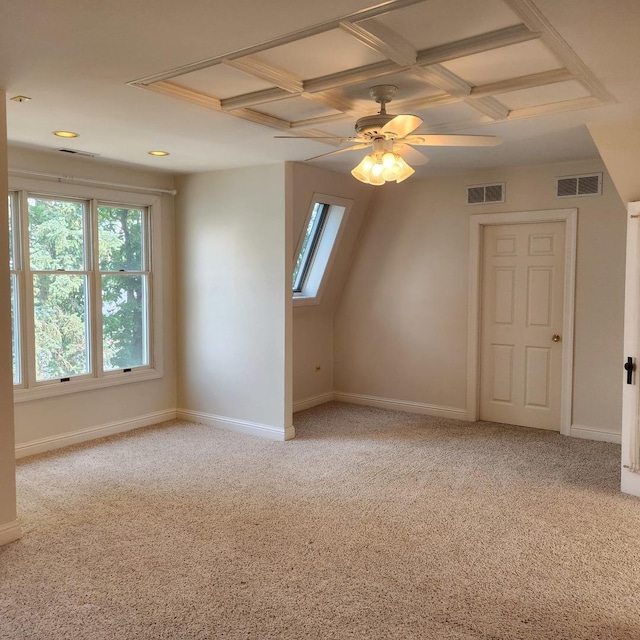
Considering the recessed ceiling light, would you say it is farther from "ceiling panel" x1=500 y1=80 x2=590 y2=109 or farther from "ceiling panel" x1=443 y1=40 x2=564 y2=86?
"ceiling panel" x1=500 y1=80 x2=590 y2=109

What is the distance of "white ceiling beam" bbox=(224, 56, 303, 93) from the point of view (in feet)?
8.55

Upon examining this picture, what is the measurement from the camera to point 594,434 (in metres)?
4.98

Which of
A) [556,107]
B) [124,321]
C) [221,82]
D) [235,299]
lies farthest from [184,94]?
[124,321]

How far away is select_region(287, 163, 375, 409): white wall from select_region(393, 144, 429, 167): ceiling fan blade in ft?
6.67

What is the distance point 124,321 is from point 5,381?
7.72 feet

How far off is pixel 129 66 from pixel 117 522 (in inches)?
97.0

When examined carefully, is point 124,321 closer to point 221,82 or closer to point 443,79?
point 221,82

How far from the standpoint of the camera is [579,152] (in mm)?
4516

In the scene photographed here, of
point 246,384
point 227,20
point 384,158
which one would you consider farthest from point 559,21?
point 246,384

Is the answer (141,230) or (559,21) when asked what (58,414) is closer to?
(141,230)

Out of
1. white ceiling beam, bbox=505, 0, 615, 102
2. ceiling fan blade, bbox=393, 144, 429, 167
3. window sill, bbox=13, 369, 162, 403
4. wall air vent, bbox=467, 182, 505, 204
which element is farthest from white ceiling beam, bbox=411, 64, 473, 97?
window sill, bbox=13, 369, 162, 403

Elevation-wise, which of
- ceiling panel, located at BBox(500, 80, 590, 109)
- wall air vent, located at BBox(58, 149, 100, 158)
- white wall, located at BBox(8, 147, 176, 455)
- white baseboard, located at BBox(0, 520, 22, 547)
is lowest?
white baseboard, located at BBox(0, 520, 22, 547)

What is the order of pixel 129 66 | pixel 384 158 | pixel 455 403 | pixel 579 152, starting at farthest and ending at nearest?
pixel 455 403 → pixel 579 152 → pixel 384 158 → pixel 129 66

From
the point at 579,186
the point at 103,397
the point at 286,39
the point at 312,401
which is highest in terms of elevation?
the point at 286,39
